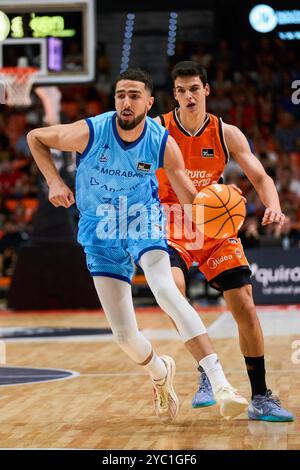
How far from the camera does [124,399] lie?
6965mm

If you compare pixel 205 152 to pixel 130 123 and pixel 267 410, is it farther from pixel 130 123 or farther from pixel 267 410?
pixel 267 410

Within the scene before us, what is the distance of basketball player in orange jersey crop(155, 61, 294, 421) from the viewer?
609cm

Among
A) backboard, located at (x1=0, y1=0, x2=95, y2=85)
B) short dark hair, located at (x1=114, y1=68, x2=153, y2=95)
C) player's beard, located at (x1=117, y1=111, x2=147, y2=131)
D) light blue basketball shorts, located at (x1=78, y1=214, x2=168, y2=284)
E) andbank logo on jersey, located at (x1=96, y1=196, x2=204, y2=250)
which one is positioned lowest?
light blue basketball shorts, located at (x1=78, y1=214, x2=168, y2=284)

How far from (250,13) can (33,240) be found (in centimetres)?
988

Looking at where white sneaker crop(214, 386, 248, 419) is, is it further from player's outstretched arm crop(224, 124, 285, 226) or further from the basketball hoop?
the basketball hoop

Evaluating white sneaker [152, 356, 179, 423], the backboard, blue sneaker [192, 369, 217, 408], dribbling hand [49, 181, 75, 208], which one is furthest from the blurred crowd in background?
dribbling hand [49, 181, 75, 208]

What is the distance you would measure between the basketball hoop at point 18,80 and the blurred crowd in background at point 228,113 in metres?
2.76

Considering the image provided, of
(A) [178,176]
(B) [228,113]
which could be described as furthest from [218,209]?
(B) [228,113]

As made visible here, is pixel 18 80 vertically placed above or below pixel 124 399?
above

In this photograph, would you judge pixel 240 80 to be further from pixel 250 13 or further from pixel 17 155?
pixel 17 155

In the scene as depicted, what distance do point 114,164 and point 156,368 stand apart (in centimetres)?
128

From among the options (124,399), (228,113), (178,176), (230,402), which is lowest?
(124,399)

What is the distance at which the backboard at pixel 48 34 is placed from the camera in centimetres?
1372

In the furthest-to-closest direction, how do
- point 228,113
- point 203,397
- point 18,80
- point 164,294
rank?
point 228,113
point 18,80
point 203,397
point 164,294
